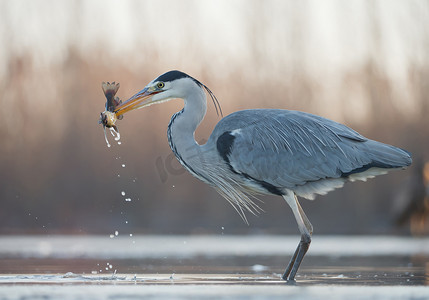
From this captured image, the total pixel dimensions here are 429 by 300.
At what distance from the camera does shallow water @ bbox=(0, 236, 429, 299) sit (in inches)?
240

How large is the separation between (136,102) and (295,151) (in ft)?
5.45

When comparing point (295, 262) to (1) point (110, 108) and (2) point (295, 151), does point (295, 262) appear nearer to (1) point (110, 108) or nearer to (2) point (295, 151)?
(2) point (295, 151)

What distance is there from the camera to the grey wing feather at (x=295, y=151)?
28.1ft

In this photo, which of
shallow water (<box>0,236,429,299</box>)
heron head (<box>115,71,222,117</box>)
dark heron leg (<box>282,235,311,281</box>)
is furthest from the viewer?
heron head (<box>115,71,222,117</box>)

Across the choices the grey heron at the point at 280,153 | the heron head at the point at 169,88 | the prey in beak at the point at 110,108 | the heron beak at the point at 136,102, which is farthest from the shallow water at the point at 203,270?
the heron head at the point at 169,88

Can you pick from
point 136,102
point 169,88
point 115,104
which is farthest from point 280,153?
point 115,104

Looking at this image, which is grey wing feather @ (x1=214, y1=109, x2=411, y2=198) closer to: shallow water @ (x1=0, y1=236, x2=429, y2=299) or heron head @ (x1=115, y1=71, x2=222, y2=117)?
heron head @ (x1=115, y1=71, x2=222, y2=117)

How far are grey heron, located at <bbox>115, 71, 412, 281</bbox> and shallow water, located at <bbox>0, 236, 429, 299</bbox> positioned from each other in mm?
877

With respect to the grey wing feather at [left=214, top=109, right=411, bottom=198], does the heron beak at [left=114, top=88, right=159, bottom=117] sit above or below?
above

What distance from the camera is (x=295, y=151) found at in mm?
8711

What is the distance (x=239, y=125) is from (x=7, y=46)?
566 inches

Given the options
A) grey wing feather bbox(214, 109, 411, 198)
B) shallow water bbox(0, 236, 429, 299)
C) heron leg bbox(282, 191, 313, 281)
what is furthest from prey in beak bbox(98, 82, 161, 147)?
heron leg bbox(282, 191, 313, 281)

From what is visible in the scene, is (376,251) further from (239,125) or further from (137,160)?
(137,160)

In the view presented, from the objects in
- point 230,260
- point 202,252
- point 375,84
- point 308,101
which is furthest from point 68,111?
point 230,260
